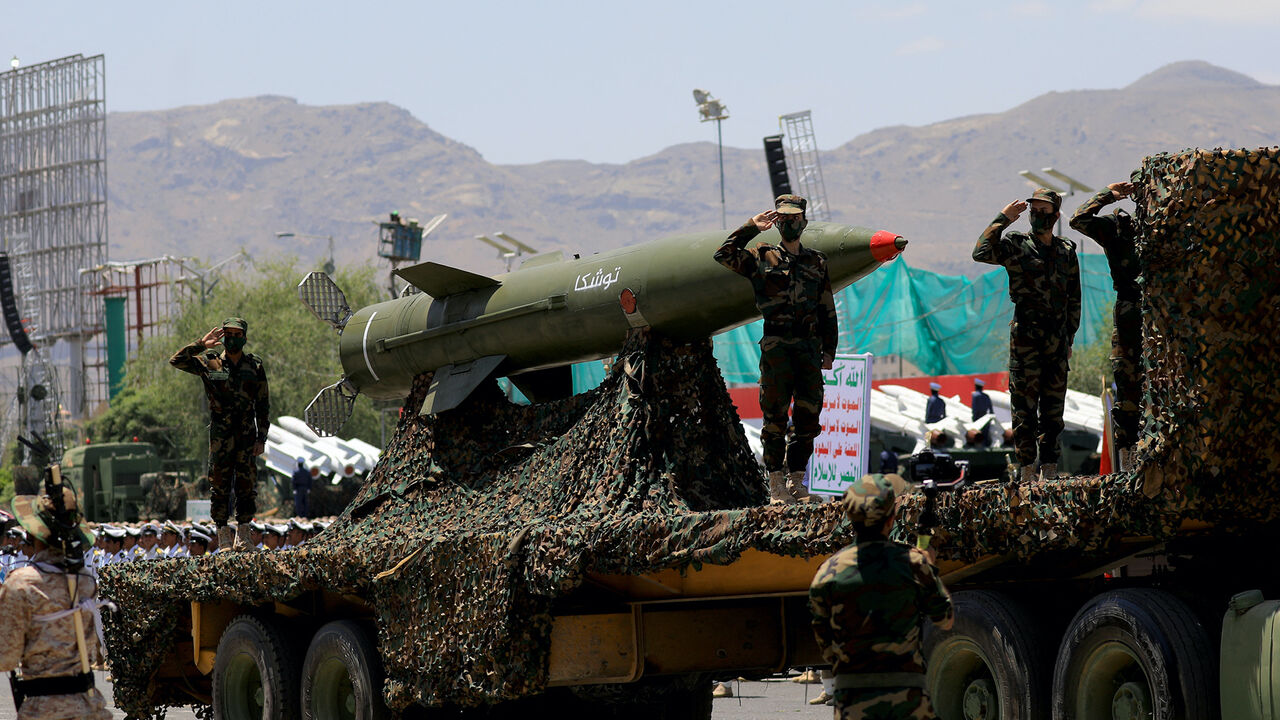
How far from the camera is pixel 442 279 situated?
33.4 ft

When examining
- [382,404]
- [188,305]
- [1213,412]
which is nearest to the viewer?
[1213,412]

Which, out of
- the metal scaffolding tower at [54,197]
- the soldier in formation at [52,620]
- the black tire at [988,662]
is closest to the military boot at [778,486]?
the black tire at [988,662]

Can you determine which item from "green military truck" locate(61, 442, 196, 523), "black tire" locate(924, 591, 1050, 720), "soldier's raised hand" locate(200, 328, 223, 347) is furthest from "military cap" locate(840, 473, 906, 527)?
"green military truck" locate(61, 442, 196, 523)

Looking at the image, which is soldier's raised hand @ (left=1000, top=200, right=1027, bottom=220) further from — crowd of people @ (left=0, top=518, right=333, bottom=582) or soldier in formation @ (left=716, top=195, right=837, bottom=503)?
crowd of people @ (left=0, top=518, right=333, bottom=582)

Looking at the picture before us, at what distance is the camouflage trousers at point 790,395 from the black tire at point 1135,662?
7.16ft

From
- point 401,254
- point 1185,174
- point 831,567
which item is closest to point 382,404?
point 831,567

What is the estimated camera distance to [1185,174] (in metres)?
5.34

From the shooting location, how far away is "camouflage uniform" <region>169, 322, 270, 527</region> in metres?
11.1

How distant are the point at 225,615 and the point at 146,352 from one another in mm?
51545

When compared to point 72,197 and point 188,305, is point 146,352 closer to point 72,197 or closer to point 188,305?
point 188,305

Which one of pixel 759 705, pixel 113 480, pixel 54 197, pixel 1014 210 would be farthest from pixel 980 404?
pixel 54 197

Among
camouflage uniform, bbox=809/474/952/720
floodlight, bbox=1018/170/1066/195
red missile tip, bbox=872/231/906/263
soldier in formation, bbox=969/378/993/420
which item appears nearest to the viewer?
camouflage uniform, bbox=809/474/952/720

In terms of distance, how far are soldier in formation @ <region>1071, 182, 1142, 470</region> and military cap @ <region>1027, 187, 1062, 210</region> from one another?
28 centimetres

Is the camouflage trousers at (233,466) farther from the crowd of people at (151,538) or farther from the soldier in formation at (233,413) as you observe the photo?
the crowd of people at (151,538)
